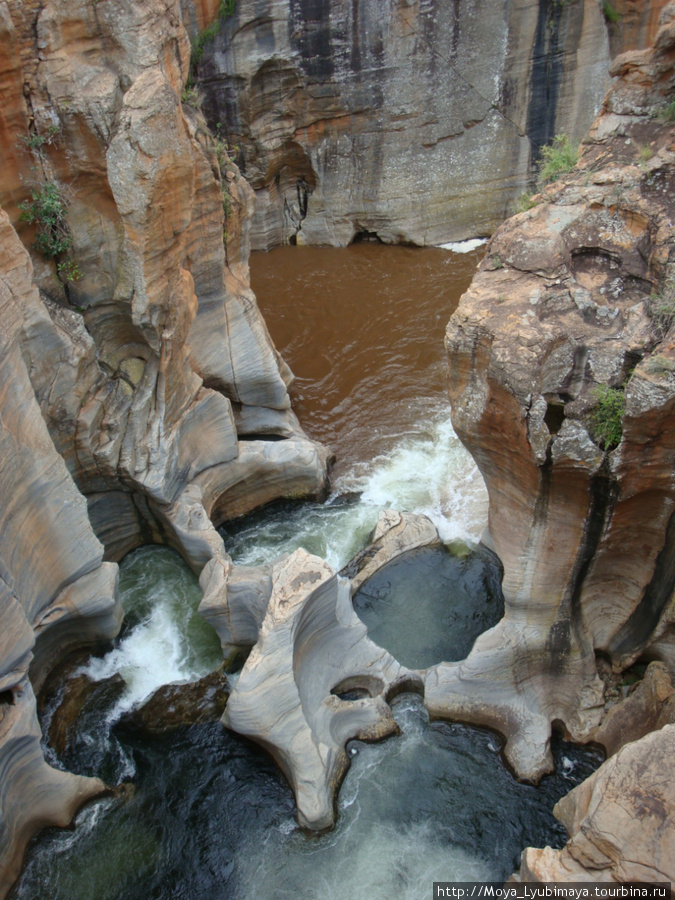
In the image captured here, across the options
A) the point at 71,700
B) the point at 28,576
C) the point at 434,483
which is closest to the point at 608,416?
the point at 434,483

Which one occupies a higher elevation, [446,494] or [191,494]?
[191,494]

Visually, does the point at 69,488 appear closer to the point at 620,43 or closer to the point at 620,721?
the point at 620,721

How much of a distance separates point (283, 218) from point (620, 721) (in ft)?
46.2

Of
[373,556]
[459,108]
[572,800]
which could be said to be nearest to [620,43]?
[459,108]

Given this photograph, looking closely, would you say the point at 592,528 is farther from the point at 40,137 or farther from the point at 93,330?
the point at 40,137

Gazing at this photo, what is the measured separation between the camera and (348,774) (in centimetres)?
746

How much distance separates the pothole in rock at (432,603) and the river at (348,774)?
2cm

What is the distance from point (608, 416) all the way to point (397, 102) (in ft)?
40.0

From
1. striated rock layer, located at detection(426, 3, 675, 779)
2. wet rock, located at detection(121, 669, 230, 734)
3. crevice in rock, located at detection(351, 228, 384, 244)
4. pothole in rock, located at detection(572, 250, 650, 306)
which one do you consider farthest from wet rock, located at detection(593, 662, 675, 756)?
crevice in rock, located at detection(351, 228, 384, 244)

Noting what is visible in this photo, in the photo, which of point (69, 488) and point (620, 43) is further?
point (620, 43)

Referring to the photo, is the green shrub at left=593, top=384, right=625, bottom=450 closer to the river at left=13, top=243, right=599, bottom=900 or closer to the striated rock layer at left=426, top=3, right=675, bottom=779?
the striated rock layer at left=426, top=3, right=675, bottom=779

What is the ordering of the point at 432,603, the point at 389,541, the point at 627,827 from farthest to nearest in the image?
the point at 389,541
the point at 432,603
the point at 627,827

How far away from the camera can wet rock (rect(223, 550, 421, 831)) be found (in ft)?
23.0

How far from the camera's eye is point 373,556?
9.56m
